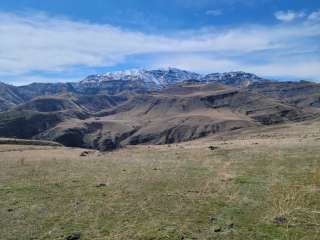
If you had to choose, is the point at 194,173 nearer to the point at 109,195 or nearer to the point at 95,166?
the point at 109,195

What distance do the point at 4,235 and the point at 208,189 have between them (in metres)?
10.1

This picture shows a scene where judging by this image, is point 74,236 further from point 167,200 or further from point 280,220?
point 280,220

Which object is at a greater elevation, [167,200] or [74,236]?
[167,200]

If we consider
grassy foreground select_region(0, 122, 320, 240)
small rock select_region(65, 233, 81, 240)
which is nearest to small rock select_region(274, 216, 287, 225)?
grassy foreground select_region(0, 122, 320, 240)

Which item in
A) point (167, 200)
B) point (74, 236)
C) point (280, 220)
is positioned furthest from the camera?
point (167, 200)

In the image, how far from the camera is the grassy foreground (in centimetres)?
1463

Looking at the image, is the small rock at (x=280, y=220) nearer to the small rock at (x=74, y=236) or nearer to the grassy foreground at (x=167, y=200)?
the grassy foreground at (x=167, y=200)

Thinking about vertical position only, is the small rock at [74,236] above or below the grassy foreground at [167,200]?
below

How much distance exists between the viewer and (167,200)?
19.3 m

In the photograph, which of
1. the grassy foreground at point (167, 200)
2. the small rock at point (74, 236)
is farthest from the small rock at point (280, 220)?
the small rock at point (74, 236)

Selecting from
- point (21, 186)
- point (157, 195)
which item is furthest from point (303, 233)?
point (21, 186)

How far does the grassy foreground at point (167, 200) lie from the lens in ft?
48.0

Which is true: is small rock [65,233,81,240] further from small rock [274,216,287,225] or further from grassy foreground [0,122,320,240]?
small rock [274,216,287,225]

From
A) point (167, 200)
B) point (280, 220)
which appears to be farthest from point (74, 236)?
point (280, 220)
